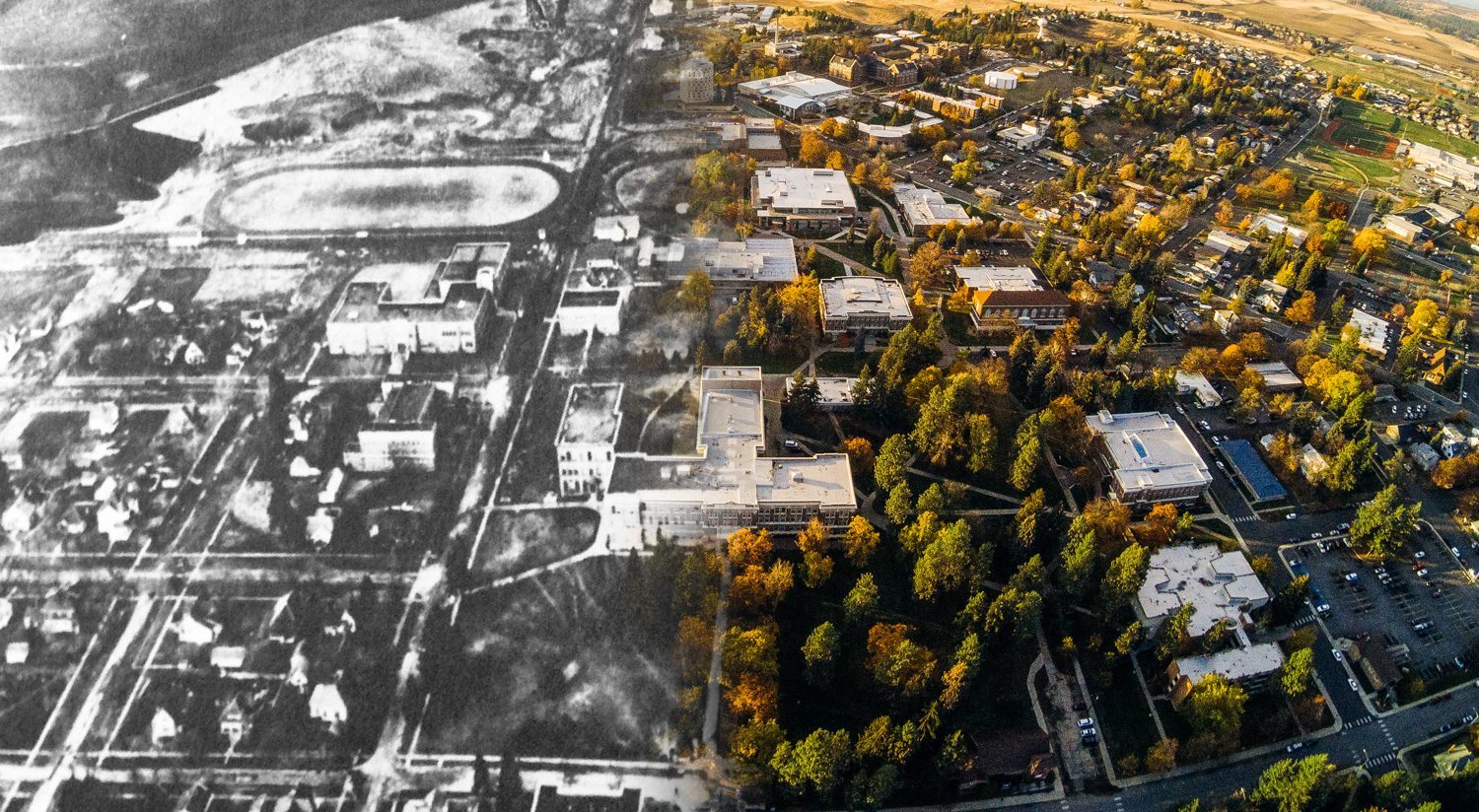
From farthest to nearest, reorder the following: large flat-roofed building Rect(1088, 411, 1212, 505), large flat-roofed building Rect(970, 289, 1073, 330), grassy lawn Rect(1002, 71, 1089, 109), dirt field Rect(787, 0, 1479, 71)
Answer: dirt field Rect(787, 0, 1479, 71)
grassy lawn Rect(1002, 71, 1089, 109)
large flat-roofed building Rect(970, 289, 1073, 330)
large flat-roofed building Rect(1088, 411, 1212, 505)

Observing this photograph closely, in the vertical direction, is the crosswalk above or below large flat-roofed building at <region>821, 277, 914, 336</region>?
below

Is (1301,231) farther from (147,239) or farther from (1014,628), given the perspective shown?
(147,239)

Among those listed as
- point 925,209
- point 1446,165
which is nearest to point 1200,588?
point 925,209

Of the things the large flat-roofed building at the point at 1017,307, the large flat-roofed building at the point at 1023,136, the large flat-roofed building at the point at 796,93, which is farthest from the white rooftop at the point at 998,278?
the large flat-roofed building at the point at 796,93

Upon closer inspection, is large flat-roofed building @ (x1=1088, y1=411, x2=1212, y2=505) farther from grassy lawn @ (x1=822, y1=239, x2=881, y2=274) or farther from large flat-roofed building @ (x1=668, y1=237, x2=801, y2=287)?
large flat-roofed building @ (x1=668, y1=237, x2=801, y2=287)

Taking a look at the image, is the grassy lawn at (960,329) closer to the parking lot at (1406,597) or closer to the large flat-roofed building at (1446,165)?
the parking lot at (1406,597)

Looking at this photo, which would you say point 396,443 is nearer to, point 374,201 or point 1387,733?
point 374,201

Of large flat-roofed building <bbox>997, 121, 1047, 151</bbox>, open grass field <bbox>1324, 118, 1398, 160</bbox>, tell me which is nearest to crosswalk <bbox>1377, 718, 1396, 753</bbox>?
large flat-roofed building <bbox>997, 121, 1047, 151</bbox>
